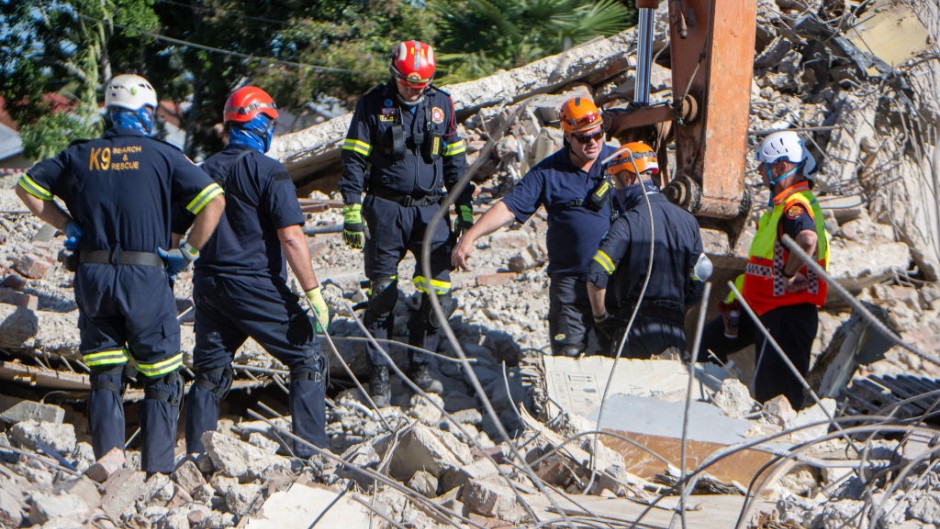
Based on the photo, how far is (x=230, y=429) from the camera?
5.76 metres

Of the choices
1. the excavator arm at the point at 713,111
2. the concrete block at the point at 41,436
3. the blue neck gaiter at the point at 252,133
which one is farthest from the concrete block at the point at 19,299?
the excavator arm at the point at 713,111

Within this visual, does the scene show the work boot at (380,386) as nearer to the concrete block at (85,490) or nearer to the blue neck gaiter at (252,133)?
the blue neck gaiter at (252,133)

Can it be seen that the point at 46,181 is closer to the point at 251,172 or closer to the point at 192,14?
the point at 251,172

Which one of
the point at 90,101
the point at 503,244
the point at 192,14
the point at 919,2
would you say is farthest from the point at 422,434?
the point at 192,14

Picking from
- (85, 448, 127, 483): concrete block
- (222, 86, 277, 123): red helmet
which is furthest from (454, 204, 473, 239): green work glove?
(85, 448, 127, 483): concrete block

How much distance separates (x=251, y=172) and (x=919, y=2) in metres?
2.93

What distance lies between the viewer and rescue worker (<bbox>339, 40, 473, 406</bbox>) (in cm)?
608

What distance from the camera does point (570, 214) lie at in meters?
6.08

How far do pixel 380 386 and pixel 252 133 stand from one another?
1622 mm

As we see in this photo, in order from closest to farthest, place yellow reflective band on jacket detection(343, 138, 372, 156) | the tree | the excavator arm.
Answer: yellow reflective band on jacket detection(343, 138, 372, 156) → the excavator arm → the tree

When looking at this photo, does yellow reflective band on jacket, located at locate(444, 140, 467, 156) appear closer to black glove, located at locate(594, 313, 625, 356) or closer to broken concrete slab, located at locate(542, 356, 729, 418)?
black glove, located at locate(594, 313, 625, 356)

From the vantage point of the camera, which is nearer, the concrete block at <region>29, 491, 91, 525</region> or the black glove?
the concrete block at <region>29, 491, 91, 525</region>

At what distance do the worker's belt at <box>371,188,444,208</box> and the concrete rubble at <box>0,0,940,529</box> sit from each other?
61 cm

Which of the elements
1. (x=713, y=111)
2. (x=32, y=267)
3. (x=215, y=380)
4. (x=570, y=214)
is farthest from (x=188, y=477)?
(x=32, y=267)
